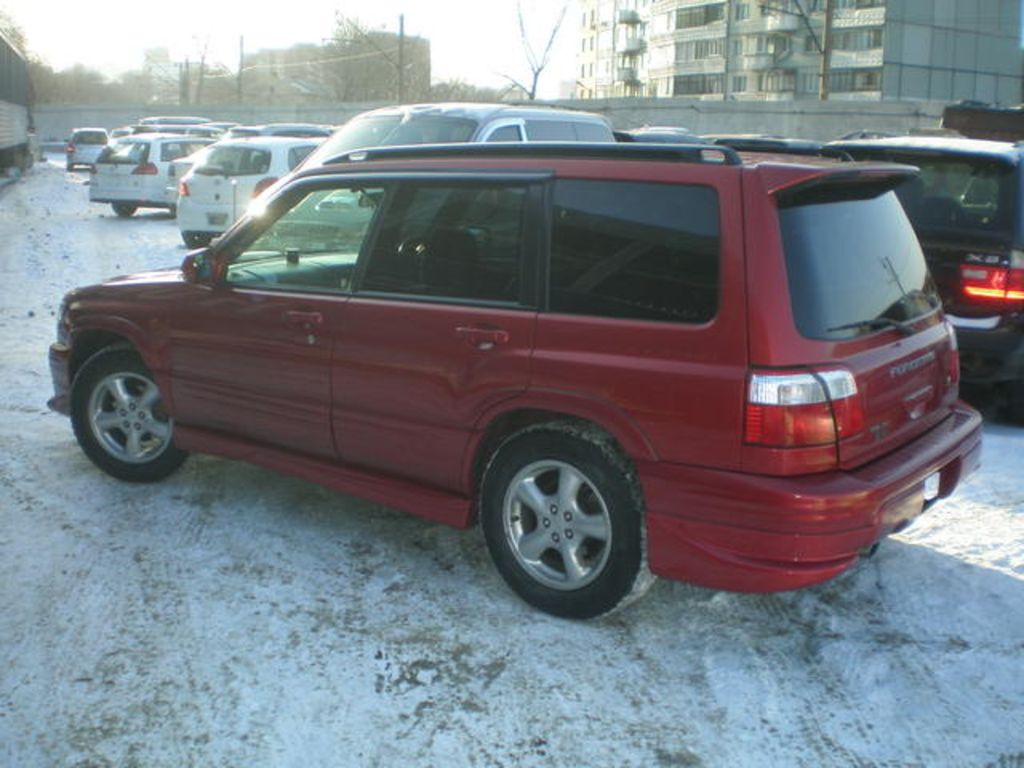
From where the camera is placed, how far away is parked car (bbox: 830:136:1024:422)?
6.66 m

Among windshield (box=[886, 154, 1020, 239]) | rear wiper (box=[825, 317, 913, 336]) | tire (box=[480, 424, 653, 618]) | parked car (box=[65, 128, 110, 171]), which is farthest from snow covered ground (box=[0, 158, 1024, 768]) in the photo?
parked car (box=[65, 128, 110, 171])

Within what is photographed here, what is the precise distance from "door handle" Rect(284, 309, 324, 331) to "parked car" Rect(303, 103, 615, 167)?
5.52 metres

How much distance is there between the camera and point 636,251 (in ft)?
12.8

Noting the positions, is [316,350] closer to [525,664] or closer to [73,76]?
[525,664]

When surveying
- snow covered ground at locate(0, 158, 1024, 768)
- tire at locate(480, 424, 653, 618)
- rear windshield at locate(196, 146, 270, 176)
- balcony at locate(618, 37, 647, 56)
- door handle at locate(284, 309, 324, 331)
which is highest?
balcony at locate(618, 37, 647, 56)

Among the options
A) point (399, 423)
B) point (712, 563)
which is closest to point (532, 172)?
point (399, 423)

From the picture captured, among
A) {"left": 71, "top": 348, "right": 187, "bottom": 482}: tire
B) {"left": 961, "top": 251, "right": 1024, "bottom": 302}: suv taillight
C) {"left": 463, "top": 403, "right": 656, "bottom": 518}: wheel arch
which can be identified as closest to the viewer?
{"left": 463, "top": 403, "right": 656, "bottom": 518}: wheel arch

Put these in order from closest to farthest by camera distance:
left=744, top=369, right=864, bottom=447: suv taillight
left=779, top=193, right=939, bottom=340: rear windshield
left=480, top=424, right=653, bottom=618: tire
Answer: left=744, top=369, right=864, bottom=447: suv taillight, left=779, top=193, right=939, bottom=340: rear windshield, left=480, top=424, right=653, bottom=618: tire

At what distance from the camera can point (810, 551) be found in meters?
3.62

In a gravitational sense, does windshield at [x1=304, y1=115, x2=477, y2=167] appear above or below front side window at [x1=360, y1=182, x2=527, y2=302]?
above

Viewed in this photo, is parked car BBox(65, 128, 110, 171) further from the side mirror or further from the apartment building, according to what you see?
the side mirror

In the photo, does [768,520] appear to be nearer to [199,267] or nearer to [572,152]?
[572,152]

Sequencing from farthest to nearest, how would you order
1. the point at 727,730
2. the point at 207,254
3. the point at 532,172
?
the point at 207,254 → the point at 532,172 → the point at 727,730

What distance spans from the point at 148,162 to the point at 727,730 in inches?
836
